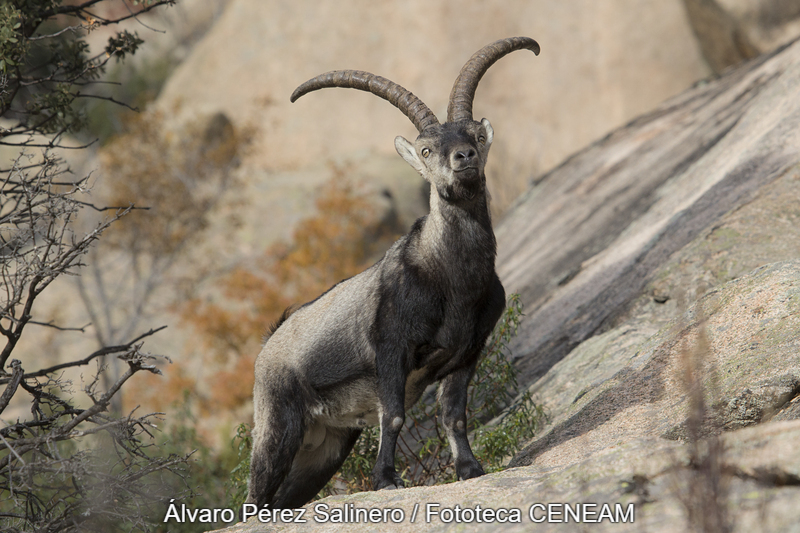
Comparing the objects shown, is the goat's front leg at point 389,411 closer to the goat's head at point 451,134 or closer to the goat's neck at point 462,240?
the goat's neck at point 462,240

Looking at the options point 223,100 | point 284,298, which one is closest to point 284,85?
point 223,100

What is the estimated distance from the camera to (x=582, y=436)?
5.16 metres

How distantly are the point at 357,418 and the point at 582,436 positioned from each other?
1702 mm

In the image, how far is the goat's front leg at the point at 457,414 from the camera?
204 inches

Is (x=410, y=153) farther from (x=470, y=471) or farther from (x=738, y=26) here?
(x=738, y=26)

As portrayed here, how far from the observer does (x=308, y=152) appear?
2991 centimetres

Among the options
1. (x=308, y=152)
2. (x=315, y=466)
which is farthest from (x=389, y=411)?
(x=308, y=152)

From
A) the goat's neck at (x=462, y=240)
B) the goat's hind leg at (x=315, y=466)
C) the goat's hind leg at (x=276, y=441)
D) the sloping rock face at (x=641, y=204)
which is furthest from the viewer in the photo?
the sloping rock face at (x=641, y=204)

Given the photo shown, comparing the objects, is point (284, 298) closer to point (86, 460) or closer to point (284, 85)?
point (284, 85)

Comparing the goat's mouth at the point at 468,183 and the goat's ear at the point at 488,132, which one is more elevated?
the goat's ear at the point at 488,132

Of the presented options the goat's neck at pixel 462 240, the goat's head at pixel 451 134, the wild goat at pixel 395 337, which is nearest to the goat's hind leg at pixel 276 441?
the wild goat at pixel 395 337

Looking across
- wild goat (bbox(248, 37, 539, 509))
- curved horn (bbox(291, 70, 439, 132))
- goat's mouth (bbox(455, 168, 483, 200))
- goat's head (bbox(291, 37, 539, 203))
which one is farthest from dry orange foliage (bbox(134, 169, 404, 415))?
goat's mouth (bbox(455, 168, 483, 200))

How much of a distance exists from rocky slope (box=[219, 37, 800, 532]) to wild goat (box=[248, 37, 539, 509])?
Result: 93cm

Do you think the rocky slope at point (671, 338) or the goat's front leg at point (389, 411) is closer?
the rocky slope at point (671, 338)
